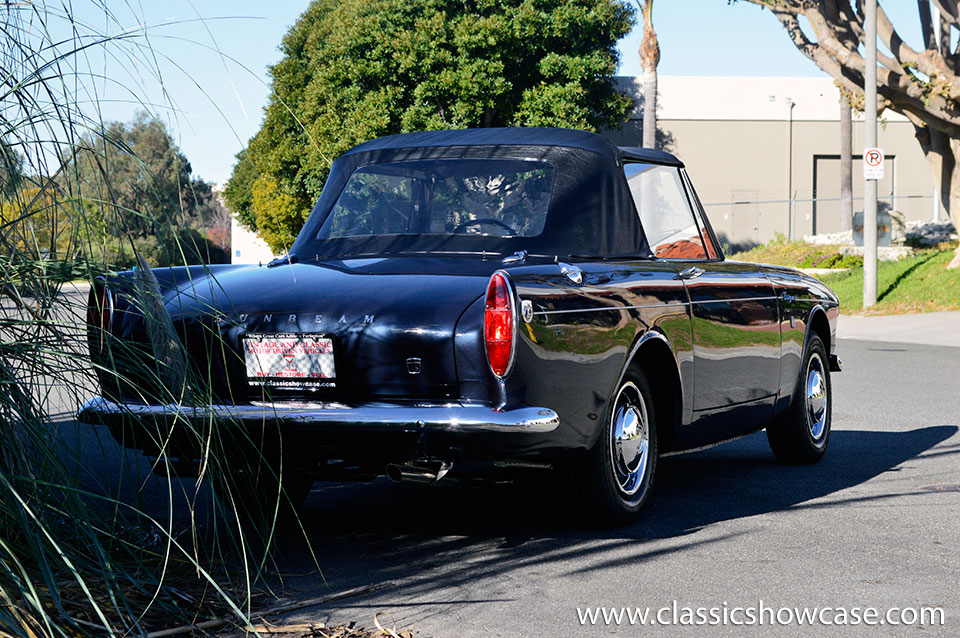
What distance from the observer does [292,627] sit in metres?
3.64

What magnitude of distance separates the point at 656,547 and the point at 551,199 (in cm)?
162

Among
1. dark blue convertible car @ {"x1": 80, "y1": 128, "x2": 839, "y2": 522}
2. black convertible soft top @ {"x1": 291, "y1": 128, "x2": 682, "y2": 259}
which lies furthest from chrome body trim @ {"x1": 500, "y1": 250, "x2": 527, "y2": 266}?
black convertible soft top @ {"x1": 291, "y1": 128, "x2": 682, "y2": 259}

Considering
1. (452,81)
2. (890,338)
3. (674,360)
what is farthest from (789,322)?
(452,81)

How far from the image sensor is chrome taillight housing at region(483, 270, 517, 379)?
4371 mm

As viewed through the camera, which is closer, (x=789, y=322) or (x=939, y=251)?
(x=789, y=322)

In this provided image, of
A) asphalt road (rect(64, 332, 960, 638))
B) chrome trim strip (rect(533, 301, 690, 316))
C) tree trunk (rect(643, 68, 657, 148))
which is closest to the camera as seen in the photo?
asphalt road (rect(64, 332, 960, 638))

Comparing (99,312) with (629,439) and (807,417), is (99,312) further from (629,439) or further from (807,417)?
(807,417)

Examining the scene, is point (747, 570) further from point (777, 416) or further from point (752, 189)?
point (752, 189)

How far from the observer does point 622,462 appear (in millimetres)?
5160

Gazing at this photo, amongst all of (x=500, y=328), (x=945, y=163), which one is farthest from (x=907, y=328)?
(x=500, y=328)

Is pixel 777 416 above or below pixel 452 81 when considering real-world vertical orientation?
below

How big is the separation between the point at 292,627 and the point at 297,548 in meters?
1.35

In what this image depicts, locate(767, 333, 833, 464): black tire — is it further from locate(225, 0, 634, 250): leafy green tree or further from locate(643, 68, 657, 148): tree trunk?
locate(225, 0, 634, 250): leafy green tree

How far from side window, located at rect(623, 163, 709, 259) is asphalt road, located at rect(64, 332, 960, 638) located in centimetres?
126
